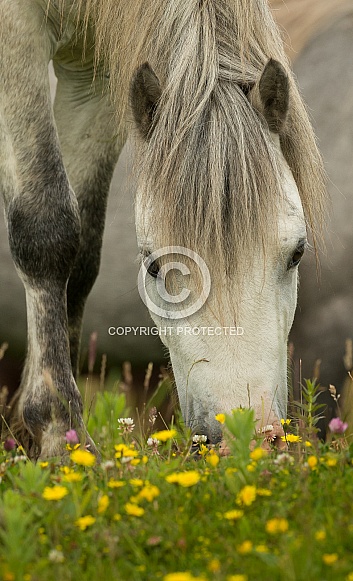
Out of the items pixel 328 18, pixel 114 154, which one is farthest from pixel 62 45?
pixel 328 18

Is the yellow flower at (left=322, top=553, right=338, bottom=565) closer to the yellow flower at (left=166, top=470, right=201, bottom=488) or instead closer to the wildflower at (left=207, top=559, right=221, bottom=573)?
the wildflower at (left=207, top=559, right=221, bottom=573)

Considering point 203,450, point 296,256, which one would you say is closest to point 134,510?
point 203,450

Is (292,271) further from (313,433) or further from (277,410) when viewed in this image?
(313,433)

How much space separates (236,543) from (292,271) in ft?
4.45

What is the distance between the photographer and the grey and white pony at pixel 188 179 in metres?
2.53

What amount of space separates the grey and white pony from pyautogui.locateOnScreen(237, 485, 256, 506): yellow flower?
0.70 metres

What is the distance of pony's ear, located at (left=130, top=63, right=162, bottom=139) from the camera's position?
2.72m

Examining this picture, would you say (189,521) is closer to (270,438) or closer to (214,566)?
(214,566)

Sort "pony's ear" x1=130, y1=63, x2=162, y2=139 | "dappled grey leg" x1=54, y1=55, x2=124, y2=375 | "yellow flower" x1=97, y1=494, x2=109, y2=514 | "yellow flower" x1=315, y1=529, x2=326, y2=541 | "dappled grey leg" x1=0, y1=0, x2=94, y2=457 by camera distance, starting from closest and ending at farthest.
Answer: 1. "yellow flower" x1=315, y1=529, x2=326, y2=541
2. "yellow flower" x1=97, y1=494, x2=109, y2=514
3. "pony's ear" x1=130, y1=63, x2=162, y2=139
4. "dappled grey leg" x1=0, y1=0, x2=94, y2=457
5. "dappled grey leg" x1=54, y1=55, x2=124, y2=375

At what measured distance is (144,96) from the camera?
2.76 meters

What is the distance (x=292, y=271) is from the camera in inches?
109

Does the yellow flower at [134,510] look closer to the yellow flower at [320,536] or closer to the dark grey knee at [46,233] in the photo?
the yellow flower at [320,536]

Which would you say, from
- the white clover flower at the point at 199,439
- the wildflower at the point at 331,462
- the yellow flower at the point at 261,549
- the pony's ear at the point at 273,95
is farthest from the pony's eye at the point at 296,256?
the yellow flower at the point at 261,549

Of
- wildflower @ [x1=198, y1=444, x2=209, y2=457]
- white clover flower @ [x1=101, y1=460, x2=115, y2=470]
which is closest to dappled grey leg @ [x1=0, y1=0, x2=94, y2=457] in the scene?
wildflower @ [x1=198, y1=444, x2=209, y2=457]
